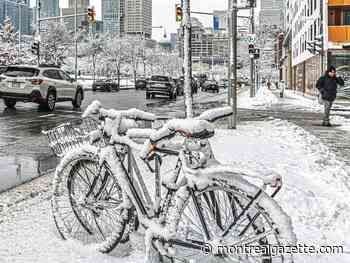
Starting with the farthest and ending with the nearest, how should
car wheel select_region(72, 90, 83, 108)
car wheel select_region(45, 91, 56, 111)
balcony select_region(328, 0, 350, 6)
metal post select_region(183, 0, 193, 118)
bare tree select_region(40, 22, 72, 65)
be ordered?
bare tree select_region(40, 22, 72, 65)
balcony select_region(328, 0, 350, 6)
car wheel select_region(72, 90, 83, 108)
car wheel select_region(45, 91, 56, 111)
metal post select_region(183, 0, 193, 118)

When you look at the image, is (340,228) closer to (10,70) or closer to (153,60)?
(10,70)

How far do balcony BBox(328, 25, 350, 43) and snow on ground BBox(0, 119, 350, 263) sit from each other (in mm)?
28037

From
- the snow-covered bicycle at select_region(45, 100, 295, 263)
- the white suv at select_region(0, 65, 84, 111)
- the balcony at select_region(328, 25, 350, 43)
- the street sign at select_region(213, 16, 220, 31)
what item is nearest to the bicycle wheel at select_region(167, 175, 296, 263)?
the snow-covered bicycle at select_region(45, 100, 295, 263)

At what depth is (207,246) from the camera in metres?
3.64

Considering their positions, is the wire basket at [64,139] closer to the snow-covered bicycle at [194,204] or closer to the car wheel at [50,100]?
the snow-covered bicycle at [194,204]

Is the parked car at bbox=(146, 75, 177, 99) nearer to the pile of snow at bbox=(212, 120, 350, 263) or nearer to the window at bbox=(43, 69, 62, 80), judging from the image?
the window at bbox=(43, 69, 62, 80)

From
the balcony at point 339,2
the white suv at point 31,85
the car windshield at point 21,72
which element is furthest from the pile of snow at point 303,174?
the balcony at point 339,2

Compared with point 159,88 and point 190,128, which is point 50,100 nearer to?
point 159,88

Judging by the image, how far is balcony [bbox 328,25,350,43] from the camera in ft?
122

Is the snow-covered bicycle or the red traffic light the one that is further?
the red traffic light

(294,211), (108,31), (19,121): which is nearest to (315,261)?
(294,211)

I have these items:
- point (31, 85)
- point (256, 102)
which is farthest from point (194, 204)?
point (256, 102)

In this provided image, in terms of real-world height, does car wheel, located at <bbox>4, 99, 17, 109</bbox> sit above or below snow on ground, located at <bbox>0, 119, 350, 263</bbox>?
above

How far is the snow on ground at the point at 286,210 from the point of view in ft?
14.6
